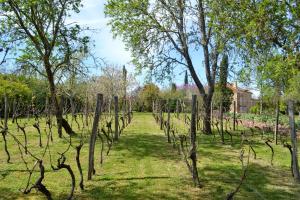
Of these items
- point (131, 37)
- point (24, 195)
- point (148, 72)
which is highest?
point (131, 37)

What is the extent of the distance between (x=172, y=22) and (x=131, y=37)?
102 inches

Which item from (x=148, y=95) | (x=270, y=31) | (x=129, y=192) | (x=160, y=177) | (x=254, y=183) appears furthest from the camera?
(x=148, y=95)

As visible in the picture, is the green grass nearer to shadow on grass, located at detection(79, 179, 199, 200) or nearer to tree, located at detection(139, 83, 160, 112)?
shadow on grass, located at detection(79, 179, 199, 200)

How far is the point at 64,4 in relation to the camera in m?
17.2

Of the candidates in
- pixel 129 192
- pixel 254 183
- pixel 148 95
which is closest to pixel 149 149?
pixel 254 183

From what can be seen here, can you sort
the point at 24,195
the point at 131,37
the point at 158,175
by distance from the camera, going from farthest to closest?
the point at 131,37 → the point at 158,175 → the point at 24,195

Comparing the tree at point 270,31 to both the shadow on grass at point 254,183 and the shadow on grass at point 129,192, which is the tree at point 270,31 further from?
the shadow on grass at point 129,192

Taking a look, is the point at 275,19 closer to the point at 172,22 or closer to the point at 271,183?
the point at 271,183

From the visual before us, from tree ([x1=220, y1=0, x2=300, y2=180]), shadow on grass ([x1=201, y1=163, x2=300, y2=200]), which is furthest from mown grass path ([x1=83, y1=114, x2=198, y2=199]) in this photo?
tree ([x1=220, y1=0, x2=300, y2=180])

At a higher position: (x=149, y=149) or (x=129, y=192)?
(x=149, y=149)

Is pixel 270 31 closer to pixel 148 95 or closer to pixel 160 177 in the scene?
pixel 160 177

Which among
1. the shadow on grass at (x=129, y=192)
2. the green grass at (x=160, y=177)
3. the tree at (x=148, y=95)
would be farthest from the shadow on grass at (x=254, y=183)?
the tree at (x=148, y=95)

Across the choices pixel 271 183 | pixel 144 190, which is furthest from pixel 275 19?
pixel 144 190

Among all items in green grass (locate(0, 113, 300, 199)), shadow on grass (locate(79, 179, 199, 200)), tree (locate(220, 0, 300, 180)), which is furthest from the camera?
tree (locate(220, 0, 300, 180))
